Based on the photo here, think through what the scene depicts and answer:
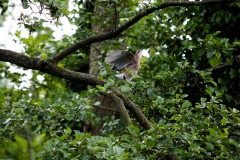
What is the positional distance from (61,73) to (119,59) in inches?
43.8

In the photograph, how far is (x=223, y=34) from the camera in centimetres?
561

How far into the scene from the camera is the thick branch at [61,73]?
4086 millimetres

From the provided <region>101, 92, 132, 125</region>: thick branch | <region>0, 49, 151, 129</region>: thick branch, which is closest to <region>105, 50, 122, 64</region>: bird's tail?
<region>0, 49, 151, 129</region>: thick branch

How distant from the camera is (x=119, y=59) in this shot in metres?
5.19

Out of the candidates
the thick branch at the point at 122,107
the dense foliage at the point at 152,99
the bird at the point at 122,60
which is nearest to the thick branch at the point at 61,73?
the thick branch at the point at 122,107

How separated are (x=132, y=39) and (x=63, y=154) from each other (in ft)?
8.13

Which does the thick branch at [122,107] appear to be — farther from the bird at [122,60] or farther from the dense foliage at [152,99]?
the bird at [122,60]

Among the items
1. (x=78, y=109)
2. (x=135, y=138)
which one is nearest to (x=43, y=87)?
(x=78, y=109)

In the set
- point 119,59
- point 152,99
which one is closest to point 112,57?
point 119,59

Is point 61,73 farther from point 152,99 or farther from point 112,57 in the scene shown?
point 112,57

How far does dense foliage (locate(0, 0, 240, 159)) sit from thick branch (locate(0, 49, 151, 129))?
12 cm

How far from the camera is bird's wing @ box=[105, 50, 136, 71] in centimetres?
511

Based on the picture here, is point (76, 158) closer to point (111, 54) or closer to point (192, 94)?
point (111, 54)

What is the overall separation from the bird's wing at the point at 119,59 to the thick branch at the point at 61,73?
0.87 m
